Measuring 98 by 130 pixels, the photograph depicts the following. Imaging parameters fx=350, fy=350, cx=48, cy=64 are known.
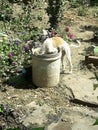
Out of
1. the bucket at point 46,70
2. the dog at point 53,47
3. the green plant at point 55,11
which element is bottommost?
the bucket at point 46,70

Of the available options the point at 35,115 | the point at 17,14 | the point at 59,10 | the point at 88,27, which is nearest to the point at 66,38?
the point at 59,10

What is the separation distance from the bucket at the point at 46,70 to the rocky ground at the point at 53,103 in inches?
4.8

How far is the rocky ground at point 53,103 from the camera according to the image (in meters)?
5.34

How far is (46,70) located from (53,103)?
2.02ft

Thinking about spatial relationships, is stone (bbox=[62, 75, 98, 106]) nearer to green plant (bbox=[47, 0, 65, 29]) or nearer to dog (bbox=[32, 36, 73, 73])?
dog (bbox=[32, 36, 73, 73])

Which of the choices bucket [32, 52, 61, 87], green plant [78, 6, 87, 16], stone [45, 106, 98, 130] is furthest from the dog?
green plant [78, 6, 87, 16]

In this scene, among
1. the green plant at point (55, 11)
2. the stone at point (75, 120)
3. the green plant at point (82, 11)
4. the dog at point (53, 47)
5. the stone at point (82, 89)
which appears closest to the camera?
the stone at point (75, 120)

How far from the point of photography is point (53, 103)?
5.91 meters

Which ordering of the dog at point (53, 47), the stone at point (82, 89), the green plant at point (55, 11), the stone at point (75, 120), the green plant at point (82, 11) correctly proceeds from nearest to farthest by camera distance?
the stone at point (75, 120)
the stone at point (82, 89)
the dog at point (53, 47)
the green plant at point (55, 11)
the green plant at point (82, 11)

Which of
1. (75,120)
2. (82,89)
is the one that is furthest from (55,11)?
(75,120)

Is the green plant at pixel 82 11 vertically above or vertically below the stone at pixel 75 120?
above

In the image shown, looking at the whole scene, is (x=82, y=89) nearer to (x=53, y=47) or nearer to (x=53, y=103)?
(x=53, y=103)

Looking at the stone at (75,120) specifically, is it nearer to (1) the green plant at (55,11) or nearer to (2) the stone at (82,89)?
(2) the stone at (82,89)

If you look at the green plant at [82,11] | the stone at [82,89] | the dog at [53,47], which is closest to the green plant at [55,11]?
the green plant at [82,11]
